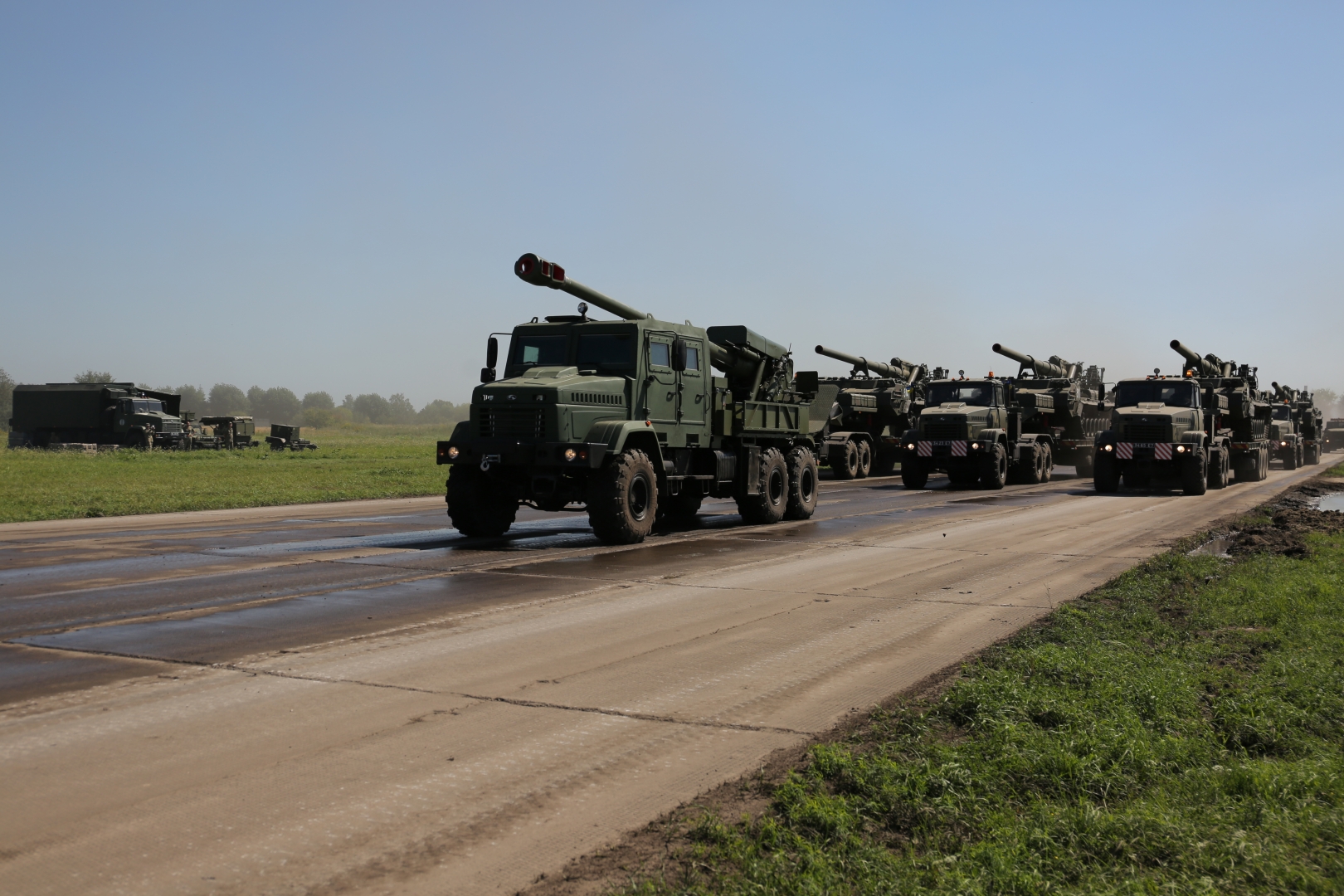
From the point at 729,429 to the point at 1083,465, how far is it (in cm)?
2295

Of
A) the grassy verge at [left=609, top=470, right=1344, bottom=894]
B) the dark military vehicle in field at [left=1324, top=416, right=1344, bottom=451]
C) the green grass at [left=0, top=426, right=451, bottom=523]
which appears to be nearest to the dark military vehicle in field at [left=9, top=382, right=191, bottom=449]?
the green grass at [left=0, top=426, right=451, bottom=523]

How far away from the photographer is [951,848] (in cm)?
392

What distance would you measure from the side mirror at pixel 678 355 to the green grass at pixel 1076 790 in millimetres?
9080

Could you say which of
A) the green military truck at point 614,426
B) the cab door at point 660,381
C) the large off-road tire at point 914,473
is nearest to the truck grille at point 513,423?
the green military truck at point 614,426

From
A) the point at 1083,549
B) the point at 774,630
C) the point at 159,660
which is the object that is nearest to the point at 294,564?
the point at 159,660

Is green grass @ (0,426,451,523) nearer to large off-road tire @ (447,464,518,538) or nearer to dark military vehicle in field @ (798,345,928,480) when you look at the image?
large off-road tire @ (447,464,518,538)

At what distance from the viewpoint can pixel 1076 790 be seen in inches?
177

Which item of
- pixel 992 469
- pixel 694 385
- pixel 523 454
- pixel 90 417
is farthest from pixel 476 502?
pixel 90 417

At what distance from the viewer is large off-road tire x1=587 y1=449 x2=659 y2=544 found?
1395cm

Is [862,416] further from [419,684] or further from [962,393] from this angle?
[419,684]

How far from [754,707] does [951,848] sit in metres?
2.14

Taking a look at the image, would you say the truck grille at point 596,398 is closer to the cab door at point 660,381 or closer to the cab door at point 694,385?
the cab door at point 660,381

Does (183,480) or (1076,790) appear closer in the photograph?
(1076,790)

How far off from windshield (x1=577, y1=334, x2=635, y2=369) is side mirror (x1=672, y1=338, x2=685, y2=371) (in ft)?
2.36
